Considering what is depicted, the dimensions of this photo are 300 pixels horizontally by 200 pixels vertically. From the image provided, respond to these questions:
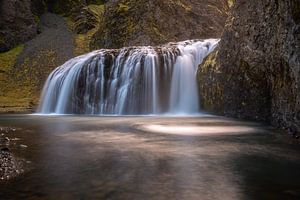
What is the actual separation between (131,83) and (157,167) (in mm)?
13383

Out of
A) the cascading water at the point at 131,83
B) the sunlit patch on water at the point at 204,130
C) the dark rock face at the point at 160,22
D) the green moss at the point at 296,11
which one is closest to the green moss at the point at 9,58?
the dark rock face at the point at 160,22

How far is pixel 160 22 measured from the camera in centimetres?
2927

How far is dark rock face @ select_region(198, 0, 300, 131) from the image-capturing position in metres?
8.98

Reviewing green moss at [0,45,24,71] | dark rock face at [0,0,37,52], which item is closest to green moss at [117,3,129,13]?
green moss at [0,45,24,71]

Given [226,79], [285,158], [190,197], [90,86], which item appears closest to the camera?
[190,197]

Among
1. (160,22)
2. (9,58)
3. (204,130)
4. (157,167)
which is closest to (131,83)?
(204,130)

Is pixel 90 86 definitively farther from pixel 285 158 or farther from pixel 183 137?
pixel 285 158

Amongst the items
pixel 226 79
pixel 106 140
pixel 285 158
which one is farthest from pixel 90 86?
pixel 285 158

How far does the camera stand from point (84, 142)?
8.14 meters

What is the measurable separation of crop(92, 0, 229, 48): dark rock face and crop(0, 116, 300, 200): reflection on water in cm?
2064

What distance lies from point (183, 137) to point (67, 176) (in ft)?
14.0

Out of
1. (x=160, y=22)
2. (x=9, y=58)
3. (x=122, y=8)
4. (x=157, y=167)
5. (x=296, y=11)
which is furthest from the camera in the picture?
(x=9, y=58)

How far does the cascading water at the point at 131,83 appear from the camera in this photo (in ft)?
59.2

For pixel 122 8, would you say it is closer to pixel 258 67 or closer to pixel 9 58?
pixel 9 58
